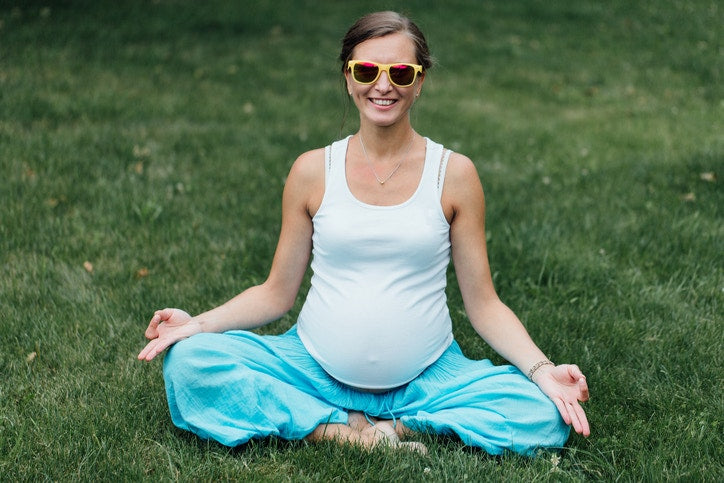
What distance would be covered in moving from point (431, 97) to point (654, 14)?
5.35 m

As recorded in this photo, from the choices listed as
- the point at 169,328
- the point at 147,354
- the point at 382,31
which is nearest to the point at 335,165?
the point at 382,31

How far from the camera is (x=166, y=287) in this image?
14.5ft

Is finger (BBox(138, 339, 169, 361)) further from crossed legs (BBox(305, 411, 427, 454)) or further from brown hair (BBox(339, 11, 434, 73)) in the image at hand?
brown hair (BBox(339, 11, 434, 73))

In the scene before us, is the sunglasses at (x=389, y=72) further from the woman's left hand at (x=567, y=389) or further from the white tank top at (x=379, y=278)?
the woman's left hand at (x=567, y=389)

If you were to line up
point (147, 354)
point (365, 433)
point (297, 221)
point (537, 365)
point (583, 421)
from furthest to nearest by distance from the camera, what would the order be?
point (297, 221), point (365, 433), point (537, 365), point (147, 354), point (583, 421)

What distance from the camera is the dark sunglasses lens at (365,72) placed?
2943 mm

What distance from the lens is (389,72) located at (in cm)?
293

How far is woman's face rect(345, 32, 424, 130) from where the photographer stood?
9.71 feet

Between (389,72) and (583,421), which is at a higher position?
(389,72)

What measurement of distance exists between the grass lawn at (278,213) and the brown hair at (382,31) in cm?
144

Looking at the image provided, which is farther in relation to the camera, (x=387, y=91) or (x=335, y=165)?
(x=335, y=165)

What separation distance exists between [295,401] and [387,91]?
3.90ft

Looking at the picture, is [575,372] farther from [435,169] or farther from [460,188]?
[435,169]

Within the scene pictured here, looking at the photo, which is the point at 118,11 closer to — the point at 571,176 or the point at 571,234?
the point at 571,176
